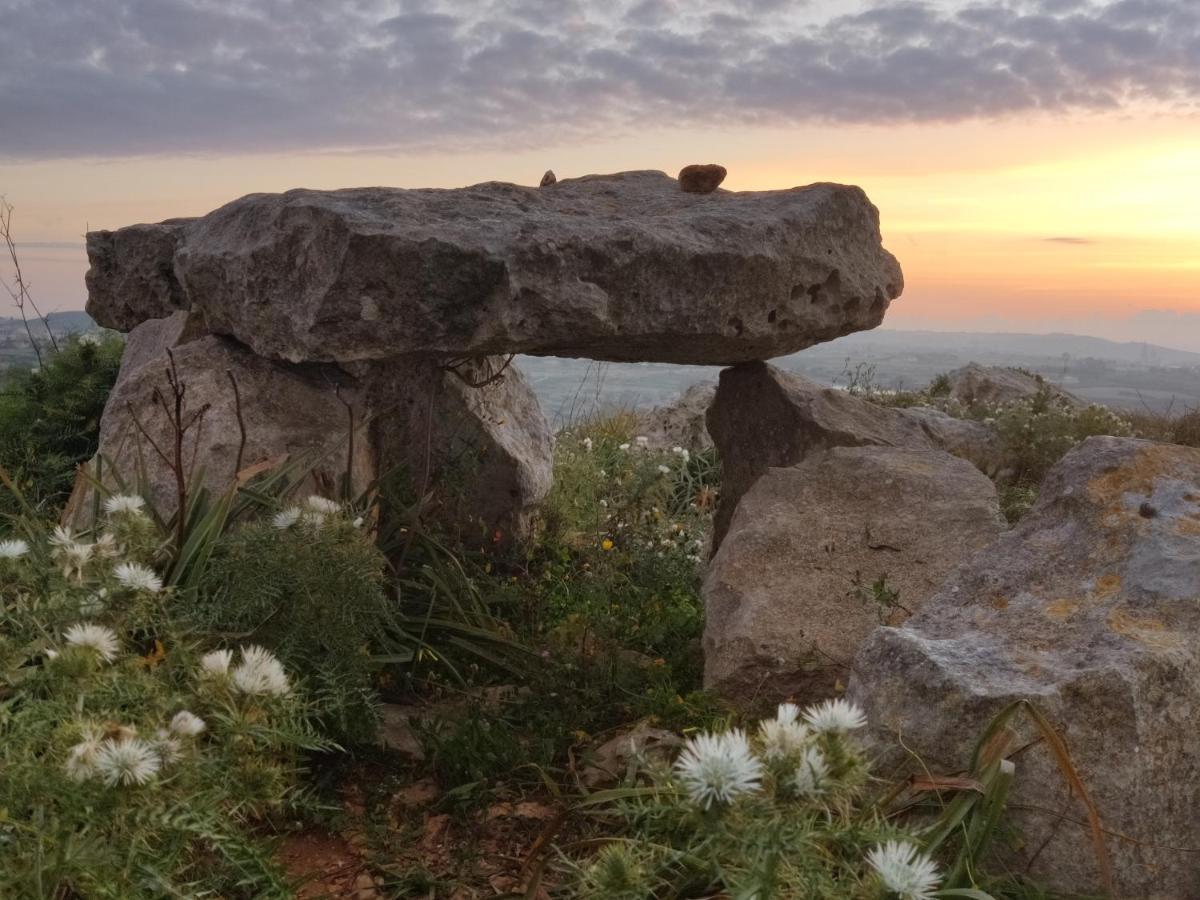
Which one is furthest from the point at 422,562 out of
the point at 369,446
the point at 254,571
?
the point at 254,571

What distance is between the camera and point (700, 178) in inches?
257

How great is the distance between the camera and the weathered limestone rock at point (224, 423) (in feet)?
A: 16.9

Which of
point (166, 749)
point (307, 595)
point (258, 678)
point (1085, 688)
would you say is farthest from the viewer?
point (307, 595)

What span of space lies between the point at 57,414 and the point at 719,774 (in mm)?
6366

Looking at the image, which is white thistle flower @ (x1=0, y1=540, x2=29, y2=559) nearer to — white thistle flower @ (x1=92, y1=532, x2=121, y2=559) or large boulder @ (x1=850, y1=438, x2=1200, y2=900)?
white thistle flower @ (x1=92, y1=532, x2=121, y2=559)

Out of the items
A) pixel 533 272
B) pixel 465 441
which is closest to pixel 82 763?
pixel 533 272

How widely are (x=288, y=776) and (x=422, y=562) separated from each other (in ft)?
5.91

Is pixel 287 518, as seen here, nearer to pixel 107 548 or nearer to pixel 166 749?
pixel 107 548

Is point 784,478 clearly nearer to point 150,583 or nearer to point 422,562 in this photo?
point 422,562

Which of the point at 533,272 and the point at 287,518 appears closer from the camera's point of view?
the point at 287,518

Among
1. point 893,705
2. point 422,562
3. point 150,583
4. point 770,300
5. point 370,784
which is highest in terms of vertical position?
point 770,300

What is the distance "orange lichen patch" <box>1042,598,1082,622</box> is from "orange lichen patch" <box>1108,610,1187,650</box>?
12cm

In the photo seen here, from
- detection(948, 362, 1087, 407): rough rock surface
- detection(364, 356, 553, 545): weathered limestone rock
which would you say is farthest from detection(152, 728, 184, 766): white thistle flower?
detection(948, 362, 1087, 407): rough rock surface

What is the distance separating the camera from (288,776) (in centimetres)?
388
